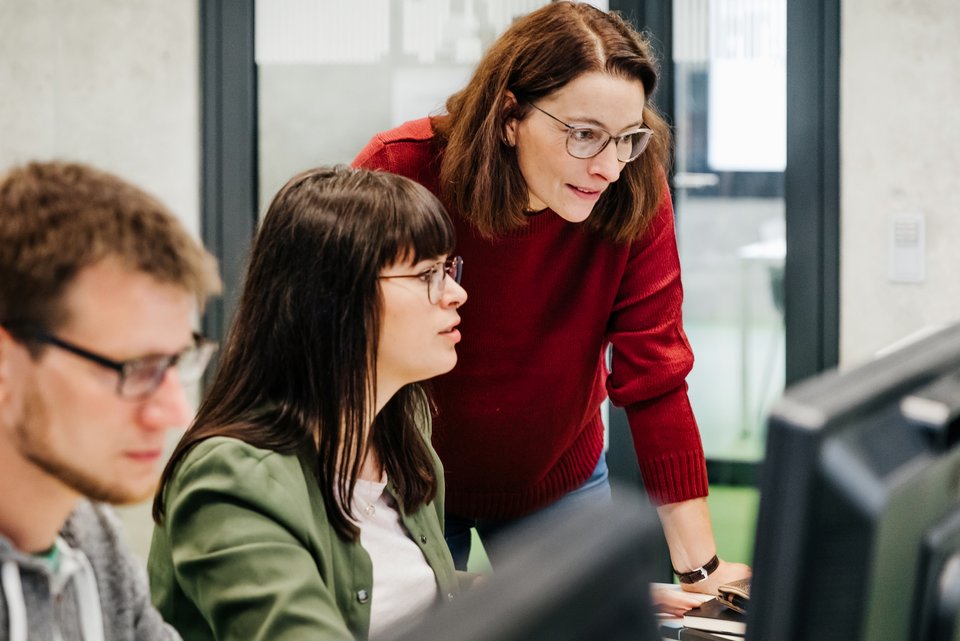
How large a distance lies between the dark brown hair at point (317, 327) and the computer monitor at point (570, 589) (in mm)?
887

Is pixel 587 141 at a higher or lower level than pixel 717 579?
higher

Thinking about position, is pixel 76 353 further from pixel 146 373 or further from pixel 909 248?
pixel 909 248

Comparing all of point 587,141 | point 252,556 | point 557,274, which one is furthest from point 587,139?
point 252,556

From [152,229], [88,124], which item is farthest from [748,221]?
[152,229]

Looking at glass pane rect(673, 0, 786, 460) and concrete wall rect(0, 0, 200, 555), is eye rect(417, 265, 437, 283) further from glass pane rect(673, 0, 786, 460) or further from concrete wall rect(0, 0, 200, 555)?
concrete wall rect(0, 0, 200, 555)

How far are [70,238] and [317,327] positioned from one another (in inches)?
22.2

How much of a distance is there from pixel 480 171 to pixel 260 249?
0.42m

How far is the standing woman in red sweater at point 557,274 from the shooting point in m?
1.71

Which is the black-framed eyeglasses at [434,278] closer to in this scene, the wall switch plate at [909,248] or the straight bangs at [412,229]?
the straight bangs at [412,229]

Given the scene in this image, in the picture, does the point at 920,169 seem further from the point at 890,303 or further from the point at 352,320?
the point at 352,320

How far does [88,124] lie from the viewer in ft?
10.8

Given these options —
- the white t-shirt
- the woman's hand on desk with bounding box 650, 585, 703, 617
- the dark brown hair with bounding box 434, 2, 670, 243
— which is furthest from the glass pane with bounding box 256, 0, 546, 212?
the woman's hand on desk with bounding box 650, 585, 703, 617

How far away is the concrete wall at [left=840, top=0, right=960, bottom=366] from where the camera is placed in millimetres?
2775

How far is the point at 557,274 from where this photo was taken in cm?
187
